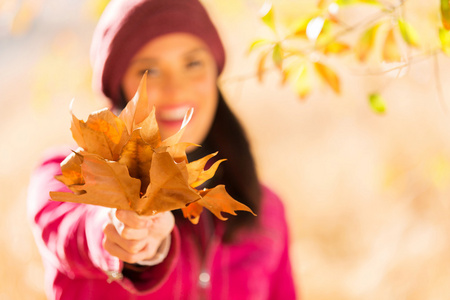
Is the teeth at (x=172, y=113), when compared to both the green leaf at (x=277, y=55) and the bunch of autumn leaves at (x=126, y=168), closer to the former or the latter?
the green leaf at (x=277, y=55)

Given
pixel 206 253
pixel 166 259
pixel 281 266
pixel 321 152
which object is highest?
pixel 166 259

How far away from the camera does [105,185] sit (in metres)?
0.27

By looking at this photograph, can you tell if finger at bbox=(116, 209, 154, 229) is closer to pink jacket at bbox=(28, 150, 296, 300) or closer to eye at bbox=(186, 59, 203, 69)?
pink jacket at bbox=(28, 150, 296, 300)

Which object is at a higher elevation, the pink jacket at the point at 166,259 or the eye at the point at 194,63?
the eye at the point at 194,63

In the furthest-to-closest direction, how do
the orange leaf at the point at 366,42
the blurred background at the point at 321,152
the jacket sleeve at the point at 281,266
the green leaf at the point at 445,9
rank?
the blurred background at the point at 321,152, the jacket sleeve at the point at 281,266, the orange leaf at the point at 366,42, the green leaf at the point at 445,9

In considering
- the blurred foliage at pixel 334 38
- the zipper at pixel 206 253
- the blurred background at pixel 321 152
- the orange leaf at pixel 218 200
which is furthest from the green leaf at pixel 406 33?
the blurred background at pixel 321 152

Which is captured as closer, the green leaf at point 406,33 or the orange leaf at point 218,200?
the orange leaf at point 218,200

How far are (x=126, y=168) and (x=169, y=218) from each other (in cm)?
10

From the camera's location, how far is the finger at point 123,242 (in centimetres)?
35

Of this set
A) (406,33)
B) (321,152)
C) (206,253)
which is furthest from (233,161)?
(321,152)

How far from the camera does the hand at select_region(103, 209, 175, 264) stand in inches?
12.5

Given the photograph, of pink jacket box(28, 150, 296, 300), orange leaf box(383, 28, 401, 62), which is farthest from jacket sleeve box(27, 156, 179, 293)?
orange leaf box(383, 28, 401, 62)

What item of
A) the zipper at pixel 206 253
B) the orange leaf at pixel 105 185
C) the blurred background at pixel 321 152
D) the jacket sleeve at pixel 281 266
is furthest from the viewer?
the blurred background at pixel 321 152

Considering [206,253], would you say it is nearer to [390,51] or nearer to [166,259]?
[166,259]
